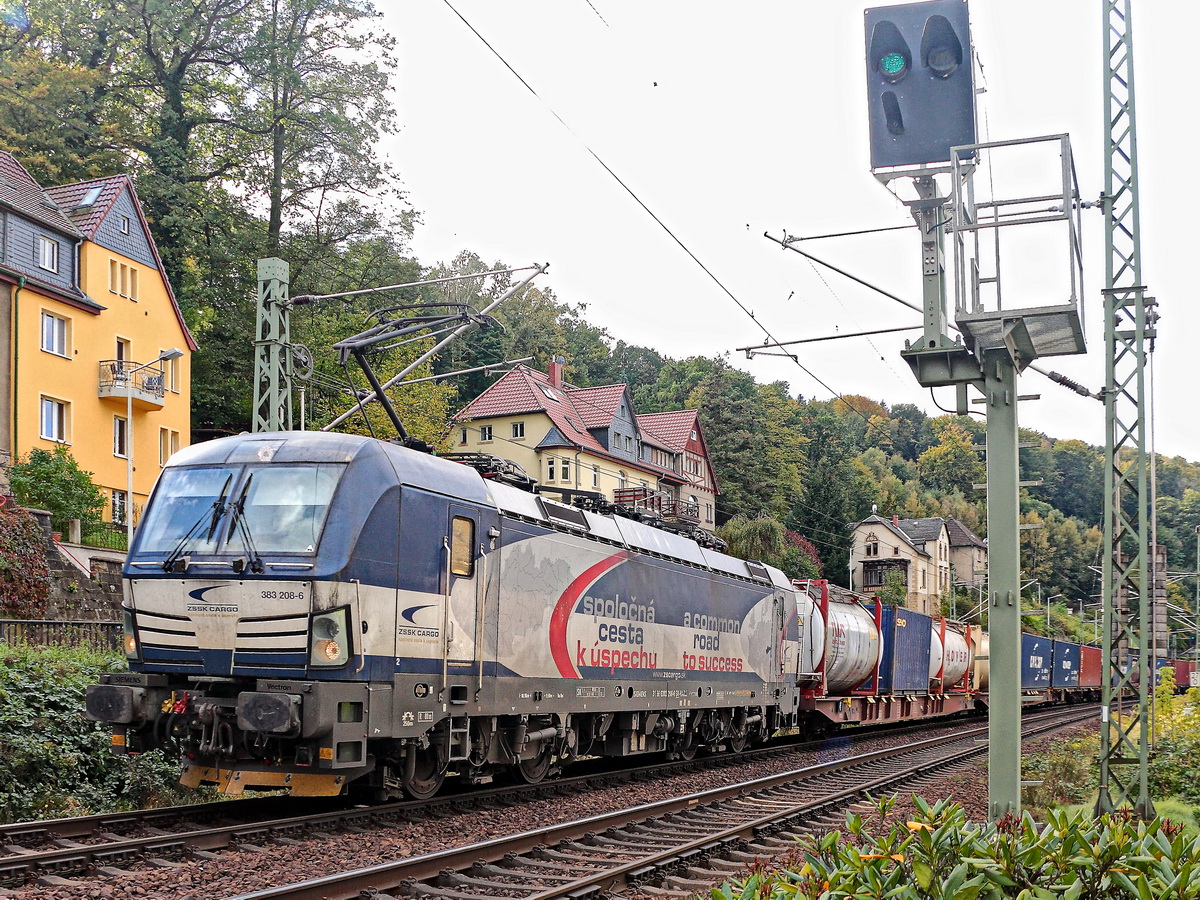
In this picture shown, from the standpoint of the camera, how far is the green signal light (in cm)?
982

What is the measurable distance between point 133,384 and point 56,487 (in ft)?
25.8

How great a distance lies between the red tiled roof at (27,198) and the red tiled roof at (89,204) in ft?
1.24

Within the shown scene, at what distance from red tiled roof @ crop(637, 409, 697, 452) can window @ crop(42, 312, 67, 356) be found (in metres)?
37.6

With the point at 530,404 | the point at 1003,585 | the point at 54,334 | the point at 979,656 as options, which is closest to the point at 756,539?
the point at 530,404

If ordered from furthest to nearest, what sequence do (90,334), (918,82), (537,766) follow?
(90,334)
(537,766)
(918,82)

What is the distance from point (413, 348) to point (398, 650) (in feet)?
121

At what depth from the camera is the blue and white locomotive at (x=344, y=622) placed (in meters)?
10.1

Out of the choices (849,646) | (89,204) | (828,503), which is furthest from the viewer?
(828,503)

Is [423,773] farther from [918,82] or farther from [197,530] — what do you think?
[918,82]

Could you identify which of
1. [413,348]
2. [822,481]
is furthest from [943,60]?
[822,481]

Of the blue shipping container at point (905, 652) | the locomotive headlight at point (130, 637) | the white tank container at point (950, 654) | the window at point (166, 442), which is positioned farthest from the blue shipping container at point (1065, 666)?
the locomotive headlight at point (130, 637)

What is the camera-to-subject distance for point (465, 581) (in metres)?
11.9

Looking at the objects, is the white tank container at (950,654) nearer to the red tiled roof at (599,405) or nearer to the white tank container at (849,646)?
the white tank container at (849,646)

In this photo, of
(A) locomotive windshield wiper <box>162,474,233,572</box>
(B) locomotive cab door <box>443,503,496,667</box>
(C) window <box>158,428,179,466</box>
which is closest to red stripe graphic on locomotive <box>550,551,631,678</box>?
(B) locomotive cab door <box>443,503,496,667</box>
